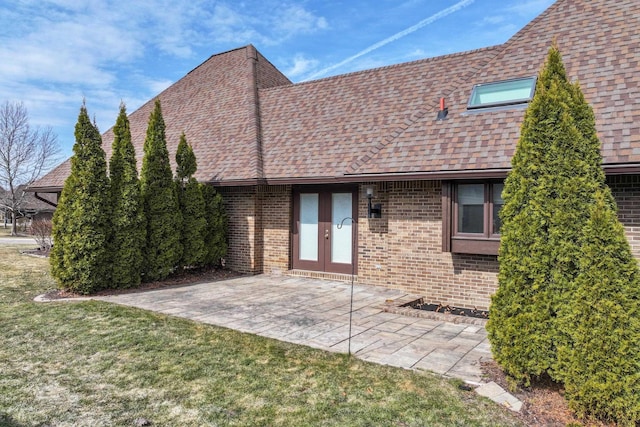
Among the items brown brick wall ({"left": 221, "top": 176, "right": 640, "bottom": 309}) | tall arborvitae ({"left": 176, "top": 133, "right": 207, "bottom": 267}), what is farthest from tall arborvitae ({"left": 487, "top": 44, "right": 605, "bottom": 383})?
tall arborvitae ({"left": 176, "top": 133, "right": 207, "bottom": 267})

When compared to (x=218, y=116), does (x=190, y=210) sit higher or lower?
lower

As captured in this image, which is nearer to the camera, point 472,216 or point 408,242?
point 472,216

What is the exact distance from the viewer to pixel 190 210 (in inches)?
409

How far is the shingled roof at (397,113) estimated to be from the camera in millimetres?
7297

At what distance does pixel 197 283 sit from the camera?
9852 millimetres

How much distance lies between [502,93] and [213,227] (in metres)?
7.67

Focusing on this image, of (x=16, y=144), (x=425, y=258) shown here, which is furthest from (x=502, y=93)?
(x=16, y=144)

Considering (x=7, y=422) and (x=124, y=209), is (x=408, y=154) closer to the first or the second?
(x=124, y=209)

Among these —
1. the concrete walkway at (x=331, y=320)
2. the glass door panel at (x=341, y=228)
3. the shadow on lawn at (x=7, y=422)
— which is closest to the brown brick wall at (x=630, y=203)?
the concrete walkway at (x=331, y=320)

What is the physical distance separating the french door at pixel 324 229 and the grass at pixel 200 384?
5.02 m

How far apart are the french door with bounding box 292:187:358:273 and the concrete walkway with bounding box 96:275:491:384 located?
0.93 metres

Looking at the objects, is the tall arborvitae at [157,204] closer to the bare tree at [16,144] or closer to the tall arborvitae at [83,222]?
the tall arborvitae at [83,222]

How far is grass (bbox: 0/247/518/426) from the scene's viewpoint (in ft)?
11.1

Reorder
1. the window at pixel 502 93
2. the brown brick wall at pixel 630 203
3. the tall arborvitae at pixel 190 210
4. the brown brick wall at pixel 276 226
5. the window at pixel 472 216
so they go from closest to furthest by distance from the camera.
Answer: the brown brick wall at pixel 630 203
the window at pixel 472 216
the window at pixel 502 93
the tall arborvitae at pixel 190 210
the brown brick wall at pixel 276 226
